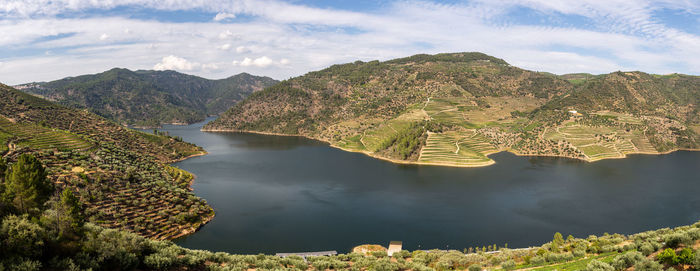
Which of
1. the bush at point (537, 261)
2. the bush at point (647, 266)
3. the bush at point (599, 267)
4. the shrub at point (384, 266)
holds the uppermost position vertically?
the bush at point (647, 266)

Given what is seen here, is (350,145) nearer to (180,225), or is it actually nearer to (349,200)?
(349,200)

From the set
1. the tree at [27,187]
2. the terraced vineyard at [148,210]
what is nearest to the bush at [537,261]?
the tree at [27,187]

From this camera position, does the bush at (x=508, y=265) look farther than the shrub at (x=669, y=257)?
Yes

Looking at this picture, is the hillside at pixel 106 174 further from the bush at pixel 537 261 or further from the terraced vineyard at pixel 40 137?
the bush at pixel 537 261

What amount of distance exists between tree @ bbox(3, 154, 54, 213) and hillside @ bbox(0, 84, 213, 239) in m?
10.1

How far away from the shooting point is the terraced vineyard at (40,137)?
306ft

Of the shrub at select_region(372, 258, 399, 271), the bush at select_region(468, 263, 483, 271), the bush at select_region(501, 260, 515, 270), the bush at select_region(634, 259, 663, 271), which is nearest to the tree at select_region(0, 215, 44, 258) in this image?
the shrub at select_region(372, 258, 399, 271)

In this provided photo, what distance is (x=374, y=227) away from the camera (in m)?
71.1

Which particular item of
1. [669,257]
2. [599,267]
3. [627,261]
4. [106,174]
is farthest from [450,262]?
[106,174]

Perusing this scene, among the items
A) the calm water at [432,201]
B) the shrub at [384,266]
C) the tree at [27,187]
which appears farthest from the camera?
the calm water at [432,201]

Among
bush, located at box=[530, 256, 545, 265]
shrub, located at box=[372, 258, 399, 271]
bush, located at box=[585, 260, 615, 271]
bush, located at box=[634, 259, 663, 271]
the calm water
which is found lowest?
the calm water

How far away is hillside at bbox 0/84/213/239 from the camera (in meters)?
68.4

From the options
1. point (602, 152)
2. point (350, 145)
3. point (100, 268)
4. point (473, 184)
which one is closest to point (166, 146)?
point (350, 145)

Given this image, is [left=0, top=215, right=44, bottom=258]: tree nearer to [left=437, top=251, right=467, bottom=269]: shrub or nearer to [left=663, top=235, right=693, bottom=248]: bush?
[left=437, top=251, right=467, bottom=269]: shrub
